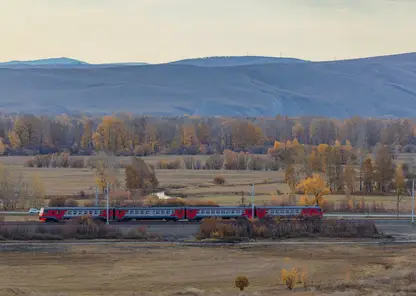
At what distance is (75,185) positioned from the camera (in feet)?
257

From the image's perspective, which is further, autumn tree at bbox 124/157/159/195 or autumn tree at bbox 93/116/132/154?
autumn tree at bbox 93/116/132/154

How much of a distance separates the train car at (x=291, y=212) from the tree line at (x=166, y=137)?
59.0m

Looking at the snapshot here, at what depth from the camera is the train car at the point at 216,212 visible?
178ft

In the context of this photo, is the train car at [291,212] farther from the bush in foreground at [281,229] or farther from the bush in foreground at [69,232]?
the bush in foreground at [69,232]

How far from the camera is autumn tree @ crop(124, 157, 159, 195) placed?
72537mm

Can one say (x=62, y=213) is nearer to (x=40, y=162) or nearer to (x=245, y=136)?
(x=40, y=162)

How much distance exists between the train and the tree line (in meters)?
58.7

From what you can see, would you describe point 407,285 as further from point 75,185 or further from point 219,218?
point 75,185

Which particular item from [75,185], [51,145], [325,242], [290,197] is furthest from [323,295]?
[51,145]

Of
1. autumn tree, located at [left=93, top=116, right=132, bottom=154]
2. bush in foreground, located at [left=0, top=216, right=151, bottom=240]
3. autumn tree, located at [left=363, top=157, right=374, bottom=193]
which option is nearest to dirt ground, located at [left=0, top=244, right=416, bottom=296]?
bush in foreground, located at [left=0, top=216, right=151, bottom=240]

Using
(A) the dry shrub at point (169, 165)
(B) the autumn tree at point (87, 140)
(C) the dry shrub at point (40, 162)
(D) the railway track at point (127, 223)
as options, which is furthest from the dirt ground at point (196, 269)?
(B) the autumn tree at point (87, 140)

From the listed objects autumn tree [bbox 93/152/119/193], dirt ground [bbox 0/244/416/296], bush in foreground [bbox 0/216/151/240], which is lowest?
dirt ground [bbox 0/244/416/296]

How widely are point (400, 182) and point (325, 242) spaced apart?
2031cm

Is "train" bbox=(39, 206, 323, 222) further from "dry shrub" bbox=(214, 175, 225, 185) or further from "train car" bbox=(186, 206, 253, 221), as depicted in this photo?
"dry shrub" bbox=(214, 175, 225, 185)
